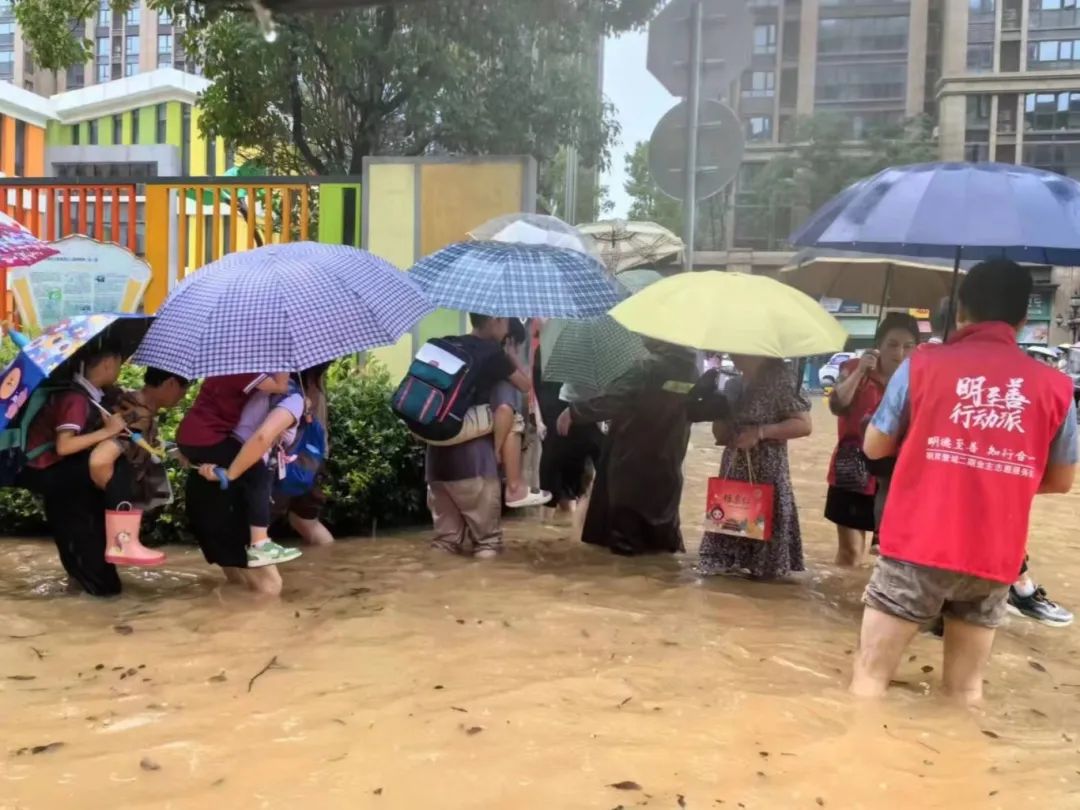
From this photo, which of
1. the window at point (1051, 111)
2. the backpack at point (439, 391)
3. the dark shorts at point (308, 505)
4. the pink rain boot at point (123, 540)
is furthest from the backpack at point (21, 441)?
the window at point (1051, 111)

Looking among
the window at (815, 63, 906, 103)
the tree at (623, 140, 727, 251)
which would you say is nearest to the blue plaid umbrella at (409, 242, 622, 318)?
the window at (815, 63, 906, 103)

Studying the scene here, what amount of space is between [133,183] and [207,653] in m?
5.63

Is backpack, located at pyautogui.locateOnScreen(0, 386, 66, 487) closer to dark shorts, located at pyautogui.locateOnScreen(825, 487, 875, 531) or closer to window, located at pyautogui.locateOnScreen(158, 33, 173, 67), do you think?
dark shorts, located at pyautogui.locateOnScreen(825, 487, 875, 531)

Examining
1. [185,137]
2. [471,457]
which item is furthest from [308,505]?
[185,137]

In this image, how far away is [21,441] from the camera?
170 inches

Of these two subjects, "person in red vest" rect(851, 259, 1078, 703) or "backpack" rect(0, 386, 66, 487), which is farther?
"backpack" rect(0, 386, 66, 487)

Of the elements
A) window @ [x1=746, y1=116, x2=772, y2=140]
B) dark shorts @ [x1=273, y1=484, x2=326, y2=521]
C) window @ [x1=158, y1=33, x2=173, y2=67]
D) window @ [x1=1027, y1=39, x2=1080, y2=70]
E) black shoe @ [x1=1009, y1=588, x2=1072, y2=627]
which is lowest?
black shoe @ [x1=1009, y1=588, x2=1072, y2=627]

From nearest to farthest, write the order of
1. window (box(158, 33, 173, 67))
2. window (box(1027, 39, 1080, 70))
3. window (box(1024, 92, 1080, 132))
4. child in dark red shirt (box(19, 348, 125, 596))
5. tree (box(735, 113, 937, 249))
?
child in dark red shirt (box(19, 348, 125, 596)) < tree (box(735, 113, 937, 249)) < window (box(1027, 39, 1080, 70)) < window (box(1024, 92, 1080, 132)) < window (box(158, 33, 173, 67))

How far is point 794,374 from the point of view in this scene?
17.1 ft

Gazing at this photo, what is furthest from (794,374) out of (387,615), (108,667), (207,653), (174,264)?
(174,264)

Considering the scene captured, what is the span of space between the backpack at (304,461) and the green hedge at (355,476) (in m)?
0.90

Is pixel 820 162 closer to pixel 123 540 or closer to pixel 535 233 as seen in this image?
pixel 535 233

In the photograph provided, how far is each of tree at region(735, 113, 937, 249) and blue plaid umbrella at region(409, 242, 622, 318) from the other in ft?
49.6

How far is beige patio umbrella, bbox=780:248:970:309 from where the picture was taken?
235 inches
